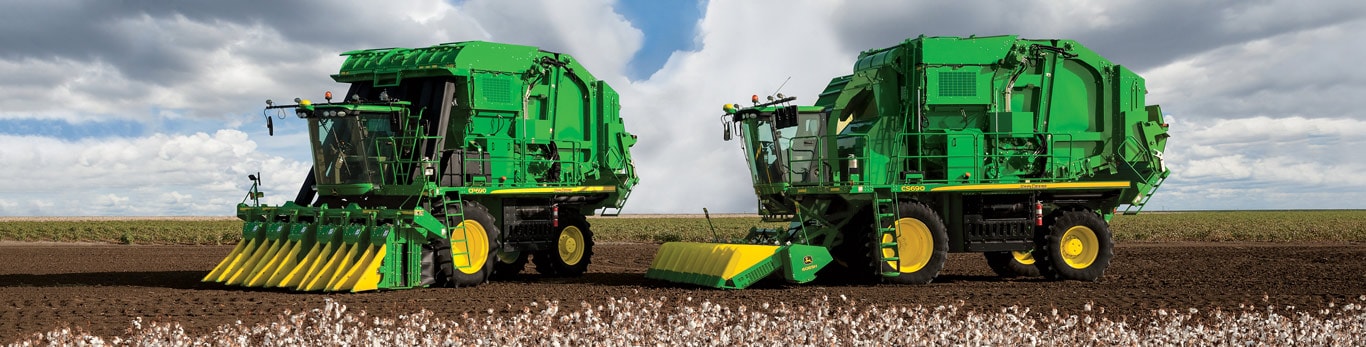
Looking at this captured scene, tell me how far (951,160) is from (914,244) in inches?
56.5

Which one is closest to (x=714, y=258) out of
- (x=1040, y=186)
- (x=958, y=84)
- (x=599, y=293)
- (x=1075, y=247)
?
(x=599, y=293)

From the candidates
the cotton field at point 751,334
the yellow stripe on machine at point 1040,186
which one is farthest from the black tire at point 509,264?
the cotton field at point 751,334

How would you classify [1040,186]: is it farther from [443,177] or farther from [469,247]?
[443,177]

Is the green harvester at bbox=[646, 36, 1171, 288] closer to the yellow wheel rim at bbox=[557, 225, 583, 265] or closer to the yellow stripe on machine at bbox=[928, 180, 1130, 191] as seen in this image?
the yellow stripe on machine at bbox=[928, 180, 1130, 191]

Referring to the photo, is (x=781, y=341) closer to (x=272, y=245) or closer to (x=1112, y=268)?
(x=272, y=245)

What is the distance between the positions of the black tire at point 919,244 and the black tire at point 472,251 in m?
5.75

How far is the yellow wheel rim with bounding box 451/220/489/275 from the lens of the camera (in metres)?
17.2

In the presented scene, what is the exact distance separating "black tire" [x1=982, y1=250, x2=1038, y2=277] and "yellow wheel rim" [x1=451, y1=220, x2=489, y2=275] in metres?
8.20

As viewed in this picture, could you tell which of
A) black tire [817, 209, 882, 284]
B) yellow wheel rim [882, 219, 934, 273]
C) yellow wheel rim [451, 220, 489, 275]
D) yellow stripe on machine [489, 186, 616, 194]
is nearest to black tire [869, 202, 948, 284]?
yellow wheel rim [882, 219, 934, 273]

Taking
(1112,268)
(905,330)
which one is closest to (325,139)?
(905,330)

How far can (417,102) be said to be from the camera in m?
18.5

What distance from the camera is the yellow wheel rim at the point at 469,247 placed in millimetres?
17234

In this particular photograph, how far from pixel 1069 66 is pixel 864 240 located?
182 inches

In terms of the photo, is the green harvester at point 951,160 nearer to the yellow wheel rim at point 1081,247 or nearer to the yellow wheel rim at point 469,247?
the yellow wheel rim at point 1081,247
